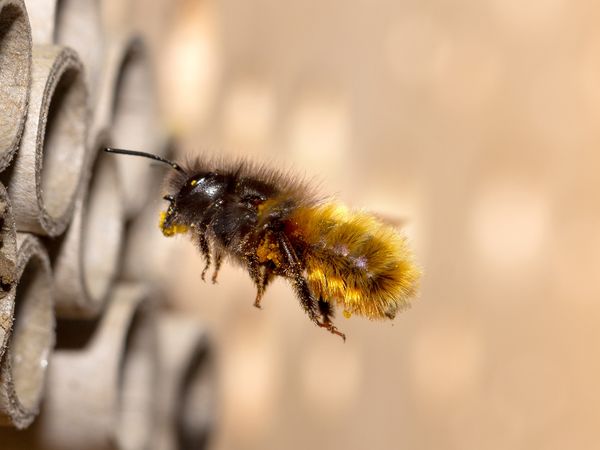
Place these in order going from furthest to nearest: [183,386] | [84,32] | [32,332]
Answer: [183,386]
[84,32]
[32,332]

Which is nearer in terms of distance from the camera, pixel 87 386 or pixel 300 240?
pixel 300 240

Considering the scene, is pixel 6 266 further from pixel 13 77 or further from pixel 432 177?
pixel 432 177

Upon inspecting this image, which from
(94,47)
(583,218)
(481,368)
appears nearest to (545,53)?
(583,218)

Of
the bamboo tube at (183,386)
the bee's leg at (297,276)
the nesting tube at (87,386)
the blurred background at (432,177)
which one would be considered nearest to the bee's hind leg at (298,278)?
the bee's leg at (297,276)

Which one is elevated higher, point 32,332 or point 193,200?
point 193,200

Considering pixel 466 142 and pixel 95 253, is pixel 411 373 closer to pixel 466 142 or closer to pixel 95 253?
pixel 466 142

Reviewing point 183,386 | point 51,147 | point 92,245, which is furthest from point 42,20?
point 183,386

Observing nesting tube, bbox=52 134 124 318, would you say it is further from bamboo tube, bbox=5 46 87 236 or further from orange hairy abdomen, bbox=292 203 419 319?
orange hairy abdomen, bbox=292 203 419 319
